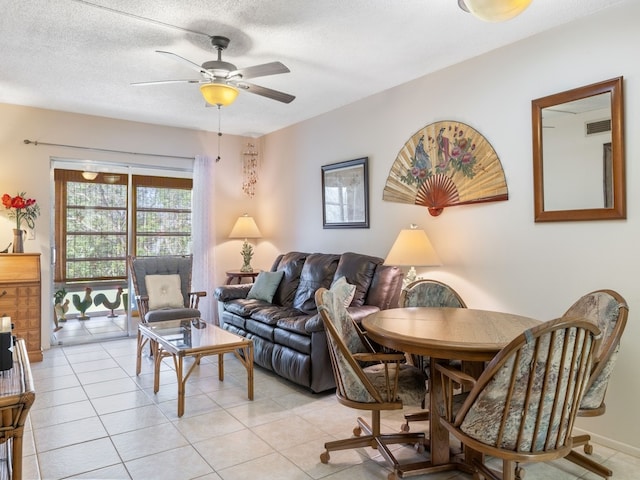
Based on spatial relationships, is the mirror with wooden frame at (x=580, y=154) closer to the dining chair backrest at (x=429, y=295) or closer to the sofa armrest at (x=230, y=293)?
the dining chair backrest at (x=429, y=295)

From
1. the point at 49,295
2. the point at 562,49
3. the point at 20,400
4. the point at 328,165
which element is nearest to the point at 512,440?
the point at 20,400

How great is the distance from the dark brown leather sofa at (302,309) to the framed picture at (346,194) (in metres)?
0.49

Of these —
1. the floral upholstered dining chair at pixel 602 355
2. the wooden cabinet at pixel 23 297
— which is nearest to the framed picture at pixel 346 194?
the floral upholstered dining chair at pixel 602 355

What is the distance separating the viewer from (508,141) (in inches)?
125

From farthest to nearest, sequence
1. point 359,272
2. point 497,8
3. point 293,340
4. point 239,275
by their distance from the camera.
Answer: point 239,275 → point 359,272 → point 293,340 → point 497,8

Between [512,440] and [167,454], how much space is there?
1.88m

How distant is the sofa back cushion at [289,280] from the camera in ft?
15.0

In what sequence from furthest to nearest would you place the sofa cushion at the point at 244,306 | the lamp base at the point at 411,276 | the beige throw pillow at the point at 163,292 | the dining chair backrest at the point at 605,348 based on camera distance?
the beige throw pillow at the point at 163,292 → the sofa cushion at the point at 244,306 → the lamp base at the point at 411,276 → the dining chair backrest at the point at 605,348

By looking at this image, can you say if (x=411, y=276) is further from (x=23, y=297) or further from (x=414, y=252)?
(x=23, y=297)

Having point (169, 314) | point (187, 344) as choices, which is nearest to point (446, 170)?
point (187, 344)

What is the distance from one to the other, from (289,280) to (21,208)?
2960mm

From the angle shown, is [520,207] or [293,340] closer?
[520,207]

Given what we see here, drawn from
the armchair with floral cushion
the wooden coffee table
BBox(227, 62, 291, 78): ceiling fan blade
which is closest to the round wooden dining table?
the wooden coffee table

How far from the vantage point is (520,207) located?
311 centimetres
